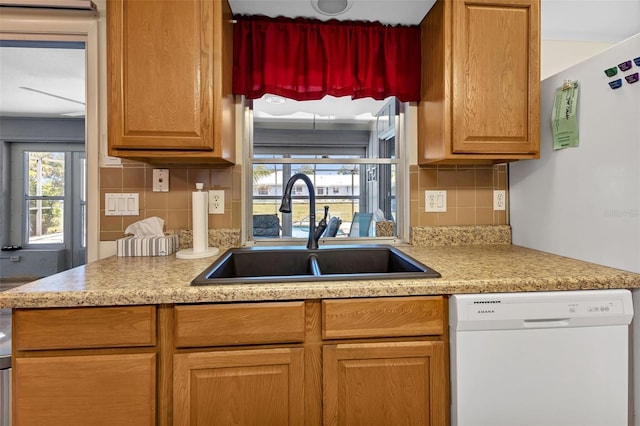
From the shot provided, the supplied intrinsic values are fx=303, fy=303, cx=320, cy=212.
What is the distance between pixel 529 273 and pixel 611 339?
1.01 ft

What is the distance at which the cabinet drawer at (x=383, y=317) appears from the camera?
0.98 m

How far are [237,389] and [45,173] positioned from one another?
488 centimetres

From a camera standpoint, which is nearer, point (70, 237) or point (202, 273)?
point (202, 273)

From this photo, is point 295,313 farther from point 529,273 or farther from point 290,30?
point 290,30

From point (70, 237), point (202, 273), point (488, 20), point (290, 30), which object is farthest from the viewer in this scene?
point (70, 237)

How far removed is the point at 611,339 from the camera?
1011 millimetres

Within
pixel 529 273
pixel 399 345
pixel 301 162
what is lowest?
pixel 399 345

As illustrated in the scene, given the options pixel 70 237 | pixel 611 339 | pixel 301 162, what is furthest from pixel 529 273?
pixel 70 237

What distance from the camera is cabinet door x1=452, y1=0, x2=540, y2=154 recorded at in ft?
4.50

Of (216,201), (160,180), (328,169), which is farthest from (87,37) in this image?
(328,169)

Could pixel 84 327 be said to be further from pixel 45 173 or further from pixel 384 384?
pixel 45 173

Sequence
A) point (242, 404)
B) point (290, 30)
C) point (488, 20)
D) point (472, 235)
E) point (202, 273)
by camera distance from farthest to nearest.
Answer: point (472, 235)
point (290, 30)
point (488, 20)
point (202, 273)
point (242, 404)

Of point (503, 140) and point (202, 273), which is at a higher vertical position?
point (503, 140)

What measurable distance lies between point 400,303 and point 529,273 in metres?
0.50
